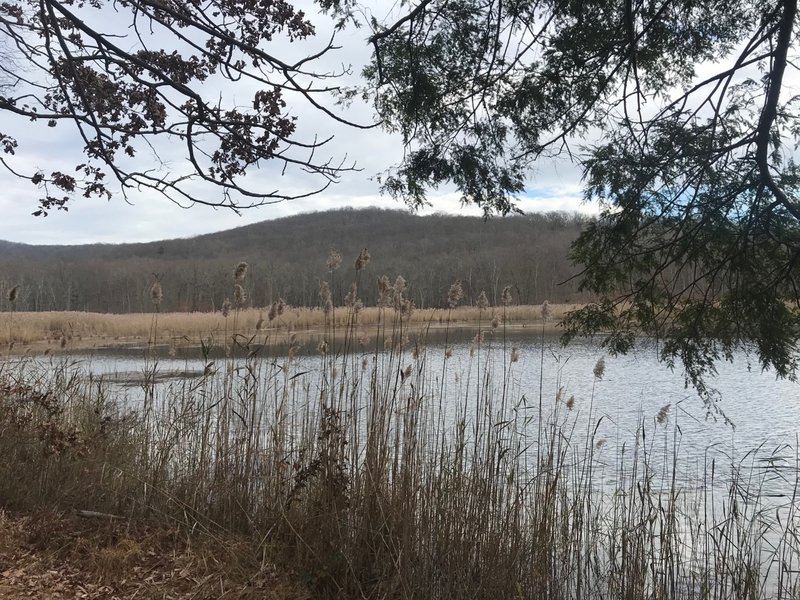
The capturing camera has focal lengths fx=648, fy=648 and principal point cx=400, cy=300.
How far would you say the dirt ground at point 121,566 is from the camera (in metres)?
3.04

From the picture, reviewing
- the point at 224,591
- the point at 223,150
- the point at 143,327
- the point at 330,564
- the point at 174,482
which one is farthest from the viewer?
the point at 143,327

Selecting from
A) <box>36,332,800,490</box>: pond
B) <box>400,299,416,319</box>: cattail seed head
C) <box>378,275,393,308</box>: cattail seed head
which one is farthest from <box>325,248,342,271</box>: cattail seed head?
<box>36,332,800,490</box>: pond

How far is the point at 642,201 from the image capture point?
4.83 metres

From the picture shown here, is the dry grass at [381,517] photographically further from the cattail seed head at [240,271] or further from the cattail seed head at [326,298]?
the cattail seed head at [240,271]

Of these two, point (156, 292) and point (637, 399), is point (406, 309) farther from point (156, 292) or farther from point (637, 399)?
point (637, 399)

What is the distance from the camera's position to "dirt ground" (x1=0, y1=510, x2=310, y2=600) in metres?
3.04

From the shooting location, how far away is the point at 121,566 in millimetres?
3250

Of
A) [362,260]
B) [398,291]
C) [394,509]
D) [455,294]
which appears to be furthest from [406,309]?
[394,509]

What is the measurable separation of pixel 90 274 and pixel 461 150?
8658 cm

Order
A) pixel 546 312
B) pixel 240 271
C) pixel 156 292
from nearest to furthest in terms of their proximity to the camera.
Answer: pixel 240 271
pixel 546 312
pixel 156 292

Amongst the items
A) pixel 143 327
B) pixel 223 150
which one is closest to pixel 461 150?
pixel 223 150

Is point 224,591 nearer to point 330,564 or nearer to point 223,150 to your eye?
point 330,564

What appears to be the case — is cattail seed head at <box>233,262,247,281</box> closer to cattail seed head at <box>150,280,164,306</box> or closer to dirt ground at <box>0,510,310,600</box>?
cattail seed head at <box>150,280,164,306</box>

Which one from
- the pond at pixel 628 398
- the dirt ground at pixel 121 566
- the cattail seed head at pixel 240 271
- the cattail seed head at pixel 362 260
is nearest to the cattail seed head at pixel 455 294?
the pond at pixel 628 398
